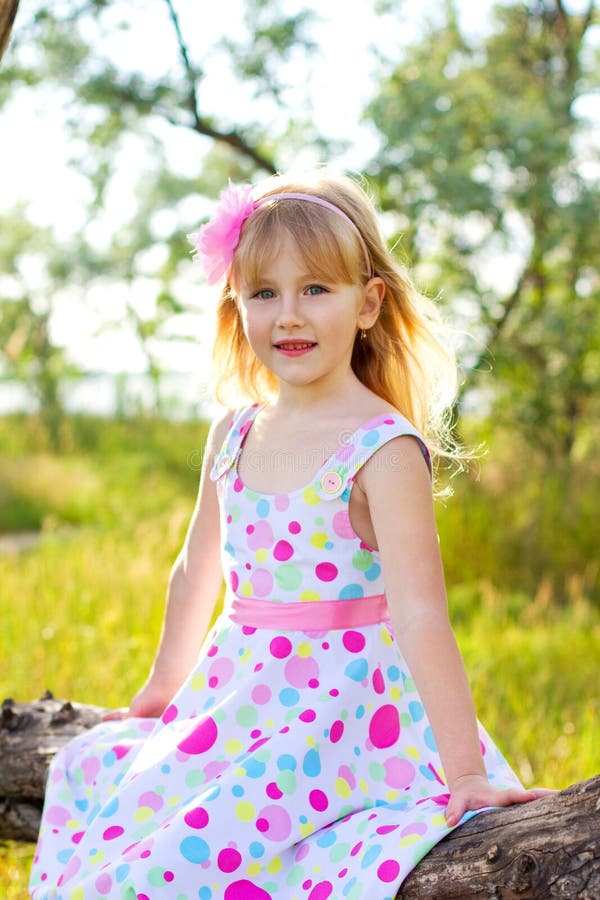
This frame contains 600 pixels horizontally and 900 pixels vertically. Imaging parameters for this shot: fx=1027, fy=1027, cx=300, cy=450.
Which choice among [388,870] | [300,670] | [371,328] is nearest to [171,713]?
[300,670]

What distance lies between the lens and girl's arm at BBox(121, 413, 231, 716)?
2.40 meters

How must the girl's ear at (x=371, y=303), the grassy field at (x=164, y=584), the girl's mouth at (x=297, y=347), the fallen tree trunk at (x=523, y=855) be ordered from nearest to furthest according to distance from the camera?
the fallen tree trunk at (x=523, y=855) → the girl's mouth at (x=297, y=347) → the girl's ear at (x=371, y=303) → the grassy field at (x=164, y=584)

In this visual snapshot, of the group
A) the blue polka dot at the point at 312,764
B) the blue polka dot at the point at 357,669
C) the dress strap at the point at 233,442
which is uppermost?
the dress strap at the point at 233,442

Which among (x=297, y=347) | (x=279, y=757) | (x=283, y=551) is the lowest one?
(x=279, y=757)

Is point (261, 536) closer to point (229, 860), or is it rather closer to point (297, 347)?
point (297, 347)

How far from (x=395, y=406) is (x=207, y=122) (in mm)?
5158

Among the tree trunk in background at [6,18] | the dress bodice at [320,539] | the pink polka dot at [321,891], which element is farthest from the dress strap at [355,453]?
the tree trunk in background at [6,18]

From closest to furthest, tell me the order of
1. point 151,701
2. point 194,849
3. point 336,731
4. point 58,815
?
point 194,849
point 336,731
point 58,815
point 151,701

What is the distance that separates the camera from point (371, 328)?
90.5 inches

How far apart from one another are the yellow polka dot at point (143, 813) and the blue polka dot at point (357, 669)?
0.45m

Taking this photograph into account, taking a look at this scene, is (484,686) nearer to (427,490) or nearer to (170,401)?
(427,490)

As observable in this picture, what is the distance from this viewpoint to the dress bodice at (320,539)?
6.57ft

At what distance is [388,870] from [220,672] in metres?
0.58

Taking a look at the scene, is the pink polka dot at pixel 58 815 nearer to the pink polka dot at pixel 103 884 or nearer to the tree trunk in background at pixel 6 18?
the pink polka dot at pixel 103 884
